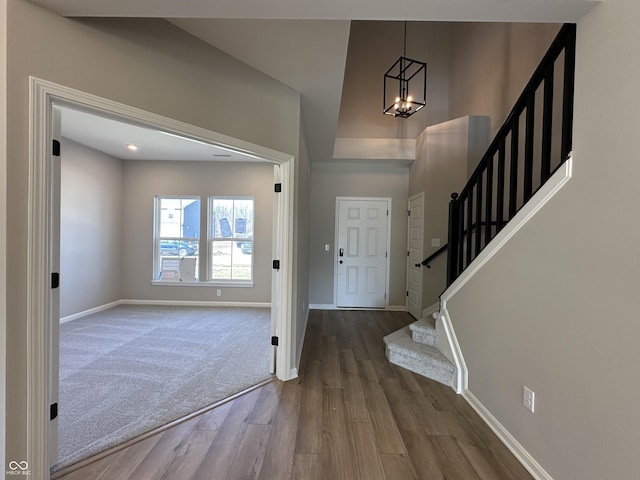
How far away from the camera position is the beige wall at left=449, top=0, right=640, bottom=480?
1124mm

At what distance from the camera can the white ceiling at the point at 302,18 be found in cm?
129

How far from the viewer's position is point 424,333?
2949mm

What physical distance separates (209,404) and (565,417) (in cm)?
224

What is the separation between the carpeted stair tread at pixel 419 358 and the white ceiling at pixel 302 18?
98.1 inches

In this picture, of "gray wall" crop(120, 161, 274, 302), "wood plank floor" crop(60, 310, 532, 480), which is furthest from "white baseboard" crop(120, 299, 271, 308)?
"wood plank floor" crop(60, 310, 532, 480)

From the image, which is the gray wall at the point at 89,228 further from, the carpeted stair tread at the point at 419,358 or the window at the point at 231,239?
the carpeted stair tread at the point at 419,358

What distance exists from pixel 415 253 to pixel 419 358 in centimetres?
214

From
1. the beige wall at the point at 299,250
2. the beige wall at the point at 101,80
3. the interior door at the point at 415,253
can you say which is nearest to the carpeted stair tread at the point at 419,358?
the beige wall at the point at 299,250

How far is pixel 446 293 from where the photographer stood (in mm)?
2727

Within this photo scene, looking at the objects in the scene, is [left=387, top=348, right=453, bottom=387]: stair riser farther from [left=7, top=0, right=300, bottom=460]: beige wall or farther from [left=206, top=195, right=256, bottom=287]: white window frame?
[left=206, top=195, right=256, bottom=287]: white window frame

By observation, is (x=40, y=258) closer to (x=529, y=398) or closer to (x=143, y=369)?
(x=143, y=369)

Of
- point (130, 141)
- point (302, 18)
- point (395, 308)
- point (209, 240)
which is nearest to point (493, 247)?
point (302, 18)

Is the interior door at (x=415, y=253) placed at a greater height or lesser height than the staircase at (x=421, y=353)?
greater

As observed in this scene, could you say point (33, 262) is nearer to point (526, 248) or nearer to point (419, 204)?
point (526, 248)
